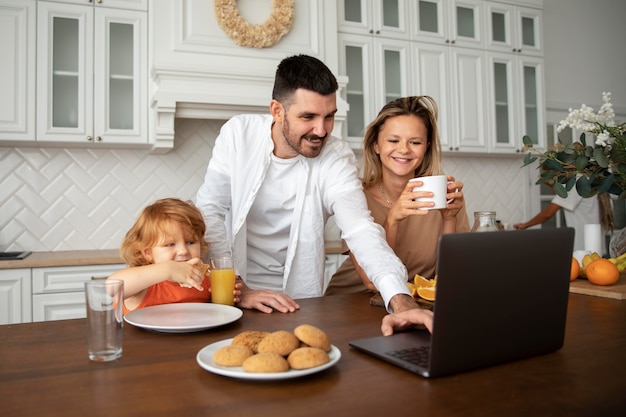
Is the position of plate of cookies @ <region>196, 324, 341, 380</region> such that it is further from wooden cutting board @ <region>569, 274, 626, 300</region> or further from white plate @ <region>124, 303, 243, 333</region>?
wooden cutting board @ <region>569, 274, 626, 300</region>

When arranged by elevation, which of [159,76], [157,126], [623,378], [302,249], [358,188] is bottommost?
[623,378]

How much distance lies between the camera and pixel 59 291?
274 cm

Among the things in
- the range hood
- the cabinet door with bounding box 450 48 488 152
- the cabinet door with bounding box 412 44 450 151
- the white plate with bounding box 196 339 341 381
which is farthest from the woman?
Answer: the cabinet door with bounding box 450 48 488 152

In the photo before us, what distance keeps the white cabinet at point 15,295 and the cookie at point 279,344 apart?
230cm

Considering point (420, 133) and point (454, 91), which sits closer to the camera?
point (420, 133)

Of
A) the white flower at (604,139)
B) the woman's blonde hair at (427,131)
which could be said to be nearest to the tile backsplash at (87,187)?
the woman's blonde hair at (427,131)

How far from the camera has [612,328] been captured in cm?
110

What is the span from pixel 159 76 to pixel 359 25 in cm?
144

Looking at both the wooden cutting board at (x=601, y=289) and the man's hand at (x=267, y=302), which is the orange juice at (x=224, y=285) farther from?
the wooden cutting board at (x=601, y=289)

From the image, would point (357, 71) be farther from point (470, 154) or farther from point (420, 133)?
point (420, 133)

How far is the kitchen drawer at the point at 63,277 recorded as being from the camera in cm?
271

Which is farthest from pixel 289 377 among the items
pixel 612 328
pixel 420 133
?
pixel 420 133

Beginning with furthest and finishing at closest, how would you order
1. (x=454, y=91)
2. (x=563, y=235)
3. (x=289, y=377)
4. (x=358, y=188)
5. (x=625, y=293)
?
1. (x=454, y=91)
2. (x=358, y=188)
3. (x=625, y=293)
4. (x=563, y=235)
5. (x=289, y=377)

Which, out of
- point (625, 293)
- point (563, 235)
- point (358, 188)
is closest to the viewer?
point (563, 235)
